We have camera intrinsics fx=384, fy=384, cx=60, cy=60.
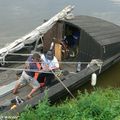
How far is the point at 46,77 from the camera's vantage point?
9.05 m

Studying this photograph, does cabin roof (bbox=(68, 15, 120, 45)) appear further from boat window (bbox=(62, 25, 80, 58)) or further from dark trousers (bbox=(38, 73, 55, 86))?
dark trousers (bbox=(38, 73, 55, 86))

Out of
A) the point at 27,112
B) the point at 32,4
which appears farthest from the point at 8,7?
the point at 27,112

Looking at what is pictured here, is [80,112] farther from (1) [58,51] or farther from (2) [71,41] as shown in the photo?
(2) [71,41]

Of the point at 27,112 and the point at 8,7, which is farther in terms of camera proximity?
the point at 8,7

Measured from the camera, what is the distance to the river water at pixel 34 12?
19734mm

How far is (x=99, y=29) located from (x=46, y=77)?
2307 mm

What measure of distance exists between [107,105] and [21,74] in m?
3.02

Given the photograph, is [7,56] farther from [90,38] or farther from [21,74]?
[90,38]

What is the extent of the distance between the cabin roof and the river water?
733 cm

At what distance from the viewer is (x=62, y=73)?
9461mm

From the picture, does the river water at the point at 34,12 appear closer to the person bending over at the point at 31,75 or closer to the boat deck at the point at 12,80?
the boat deck at the point at 12,80

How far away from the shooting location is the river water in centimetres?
1973

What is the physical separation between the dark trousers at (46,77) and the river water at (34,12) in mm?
8624

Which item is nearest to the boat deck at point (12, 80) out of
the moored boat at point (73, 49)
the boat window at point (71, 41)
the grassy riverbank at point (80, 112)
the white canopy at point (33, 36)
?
the moored boat at point (73, 49)
